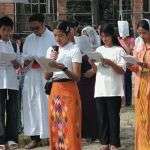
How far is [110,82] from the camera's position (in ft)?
27.5

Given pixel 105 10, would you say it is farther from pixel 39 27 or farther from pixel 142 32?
pixel 142 32

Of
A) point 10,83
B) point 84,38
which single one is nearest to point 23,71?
point 10,83

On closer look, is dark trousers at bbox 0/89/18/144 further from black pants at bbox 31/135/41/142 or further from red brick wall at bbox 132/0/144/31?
red brick wall at bbox 132/0/144/31

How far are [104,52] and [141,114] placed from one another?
1.11m

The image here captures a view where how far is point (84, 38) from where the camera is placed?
382 inches

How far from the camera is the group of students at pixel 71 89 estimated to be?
7.47m

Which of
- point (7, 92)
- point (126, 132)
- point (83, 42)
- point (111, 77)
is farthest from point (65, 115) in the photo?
point (126, 132)

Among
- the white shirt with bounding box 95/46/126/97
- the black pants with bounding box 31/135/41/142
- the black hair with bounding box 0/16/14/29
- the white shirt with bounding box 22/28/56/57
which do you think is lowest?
the black pants with bounding box 31/135/41/142

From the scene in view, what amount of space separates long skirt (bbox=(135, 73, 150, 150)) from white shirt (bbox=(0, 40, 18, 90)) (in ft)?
6.57

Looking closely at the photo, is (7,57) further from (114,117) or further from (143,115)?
(143,115)

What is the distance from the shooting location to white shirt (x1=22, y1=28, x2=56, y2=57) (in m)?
9.23

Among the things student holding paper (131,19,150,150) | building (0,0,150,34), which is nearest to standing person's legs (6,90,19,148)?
student holding paper (131,19,150,150)

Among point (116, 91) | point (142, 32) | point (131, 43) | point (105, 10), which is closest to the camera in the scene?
point (142, 32)

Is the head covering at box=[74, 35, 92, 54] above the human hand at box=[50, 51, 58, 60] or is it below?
above
